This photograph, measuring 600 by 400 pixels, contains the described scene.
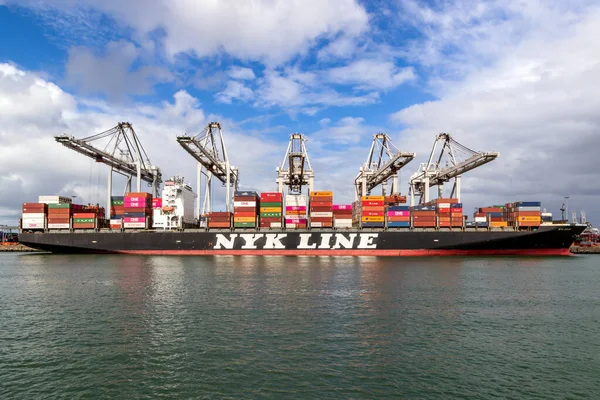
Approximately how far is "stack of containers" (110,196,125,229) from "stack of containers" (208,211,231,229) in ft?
44.8

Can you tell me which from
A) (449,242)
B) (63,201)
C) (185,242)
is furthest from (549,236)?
(63,201)

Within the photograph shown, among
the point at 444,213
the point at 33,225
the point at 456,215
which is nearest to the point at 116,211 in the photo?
the point at 33,225

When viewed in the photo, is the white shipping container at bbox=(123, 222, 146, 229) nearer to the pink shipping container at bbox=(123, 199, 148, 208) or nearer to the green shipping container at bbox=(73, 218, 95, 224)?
the pink shipping container at bbox=(123, 199, 148, 208)

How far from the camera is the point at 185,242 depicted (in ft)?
177

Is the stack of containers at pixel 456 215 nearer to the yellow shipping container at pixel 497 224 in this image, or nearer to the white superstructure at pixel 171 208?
the yellow shipping container at pixel 497 224

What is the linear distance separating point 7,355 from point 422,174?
60.3m

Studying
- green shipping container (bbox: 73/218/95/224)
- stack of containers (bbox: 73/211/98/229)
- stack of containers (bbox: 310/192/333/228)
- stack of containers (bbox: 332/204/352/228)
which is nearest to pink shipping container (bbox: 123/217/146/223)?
stack of containers (bbox: 73/211/98/229)

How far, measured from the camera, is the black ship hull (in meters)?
51.4

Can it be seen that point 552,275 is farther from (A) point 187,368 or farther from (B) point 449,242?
(A) point 187,368

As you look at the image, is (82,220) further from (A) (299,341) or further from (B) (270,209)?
(A) (299,341)

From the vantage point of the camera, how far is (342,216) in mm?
55250

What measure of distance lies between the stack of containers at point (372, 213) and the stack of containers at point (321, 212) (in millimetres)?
4597

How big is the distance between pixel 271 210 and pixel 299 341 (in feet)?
138

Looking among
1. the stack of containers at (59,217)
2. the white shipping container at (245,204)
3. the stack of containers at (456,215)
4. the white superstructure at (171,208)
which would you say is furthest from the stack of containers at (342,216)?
the stack of containers at (59,217)
